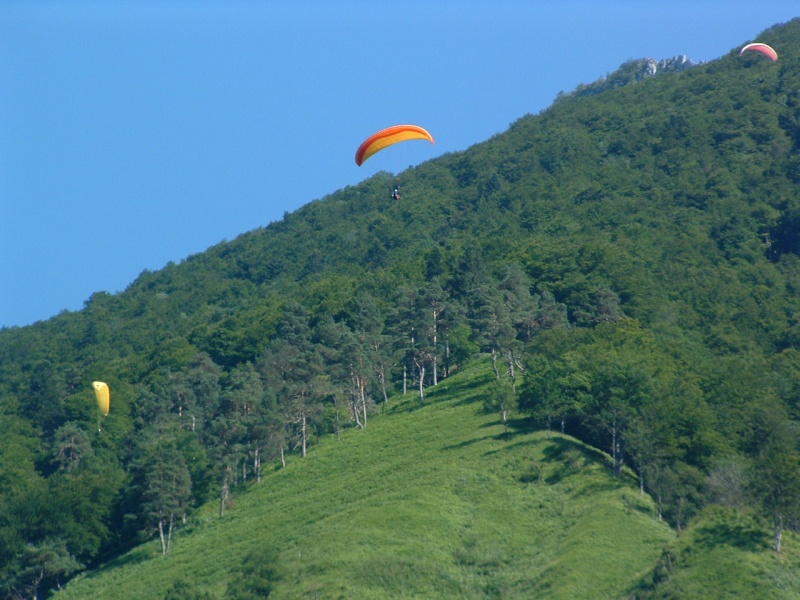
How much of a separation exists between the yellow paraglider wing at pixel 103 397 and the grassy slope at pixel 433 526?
25.9 m

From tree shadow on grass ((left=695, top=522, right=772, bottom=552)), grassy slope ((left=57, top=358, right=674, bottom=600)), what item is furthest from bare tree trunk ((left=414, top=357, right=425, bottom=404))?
tree shadow on grass ((left=695, top=522, right=772, bottom=552))

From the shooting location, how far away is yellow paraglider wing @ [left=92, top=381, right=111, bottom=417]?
9688 centimetres

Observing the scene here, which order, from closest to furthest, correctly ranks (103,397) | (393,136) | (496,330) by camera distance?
(393,136)
(496,330)
(103,397)

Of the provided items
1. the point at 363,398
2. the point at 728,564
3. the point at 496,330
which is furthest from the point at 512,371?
the point at 728,564

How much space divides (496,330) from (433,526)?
84.5 feet

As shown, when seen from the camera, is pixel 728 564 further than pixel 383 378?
No

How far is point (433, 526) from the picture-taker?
2283 inches

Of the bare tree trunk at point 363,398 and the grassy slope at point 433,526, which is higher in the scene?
the bare tree trunk at point 363,398

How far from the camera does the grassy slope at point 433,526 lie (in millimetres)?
52875

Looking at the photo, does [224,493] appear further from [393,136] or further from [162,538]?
[393,136]

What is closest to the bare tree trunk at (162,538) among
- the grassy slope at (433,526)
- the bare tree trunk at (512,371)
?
the grassy slope at (433,526)

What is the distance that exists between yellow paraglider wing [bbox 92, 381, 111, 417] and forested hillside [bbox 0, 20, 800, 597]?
1.19 metres

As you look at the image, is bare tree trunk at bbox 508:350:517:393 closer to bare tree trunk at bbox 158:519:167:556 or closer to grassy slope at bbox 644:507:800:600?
bare tree trunk at bbox 158:519:167:556

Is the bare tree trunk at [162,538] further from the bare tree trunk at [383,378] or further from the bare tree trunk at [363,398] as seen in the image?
the bare tree trunk at [383,378]
